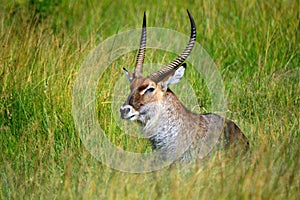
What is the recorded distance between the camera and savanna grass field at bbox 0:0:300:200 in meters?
4.82

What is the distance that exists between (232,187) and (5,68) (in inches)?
123

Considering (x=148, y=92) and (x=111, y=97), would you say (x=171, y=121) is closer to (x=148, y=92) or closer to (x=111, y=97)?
(x=148, y=92)

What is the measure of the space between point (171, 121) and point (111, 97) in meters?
1.17

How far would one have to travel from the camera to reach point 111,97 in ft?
22.1

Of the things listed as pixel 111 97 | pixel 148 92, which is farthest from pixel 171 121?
pixel 111 97

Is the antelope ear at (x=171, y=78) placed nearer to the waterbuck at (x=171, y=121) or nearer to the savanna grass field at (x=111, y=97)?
the waterbuck at (x=171, y=121)

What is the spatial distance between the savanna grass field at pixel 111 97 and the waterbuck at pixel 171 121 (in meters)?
0.24

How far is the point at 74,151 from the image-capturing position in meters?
5.76

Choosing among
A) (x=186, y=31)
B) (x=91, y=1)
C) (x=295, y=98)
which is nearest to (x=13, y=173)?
(x=295, y=98)

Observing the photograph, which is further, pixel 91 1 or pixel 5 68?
pixel 91 1

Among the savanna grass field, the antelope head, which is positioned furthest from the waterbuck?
the savanna grass field

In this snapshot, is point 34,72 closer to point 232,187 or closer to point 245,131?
point 245,131

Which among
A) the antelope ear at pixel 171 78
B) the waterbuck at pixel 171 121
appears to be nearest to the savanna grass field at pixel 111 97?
the waterbuck at pixel 171 121

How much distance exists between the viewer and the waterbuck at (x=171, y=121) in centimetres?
554
